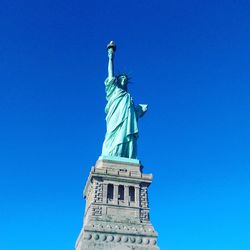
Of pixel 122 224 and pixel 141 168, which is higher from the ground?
pixel 141 168

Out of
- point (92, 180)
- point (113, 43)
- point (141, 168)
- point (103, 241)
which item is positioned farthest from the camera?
point (113, 43)

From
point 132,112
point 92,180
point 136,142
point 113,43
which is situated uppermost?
point 113,43

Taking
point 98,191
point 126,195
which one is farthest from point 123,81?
point 98,191

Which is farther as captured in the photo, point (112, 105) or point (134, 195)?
point (112, 105)

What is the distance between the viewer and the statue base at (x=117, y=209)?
36688mm

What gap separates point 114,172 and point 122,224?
534 cm

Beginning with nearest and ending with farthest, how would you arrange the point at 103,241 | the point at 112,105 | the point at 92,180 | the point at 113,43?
the point at 103,241 → the point at 92,180 → the point at 112,105 → the point at 113,43

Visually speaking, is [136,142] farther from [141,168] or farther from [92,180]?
[92,180]

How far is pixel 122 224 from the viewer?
3794cm

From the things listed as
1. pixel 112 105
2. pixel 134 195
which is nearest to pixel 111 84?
pixel 112 105

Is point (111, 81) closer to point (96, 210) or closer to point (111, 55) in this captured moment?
point (111, 55)

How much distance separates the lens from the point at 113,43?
49969 millimetres

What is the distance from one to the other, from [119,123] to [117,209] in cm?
990

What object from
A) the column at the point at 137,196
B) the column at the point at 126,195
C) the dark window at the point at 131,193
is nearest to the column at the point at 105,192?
the column at the point at 126,195
